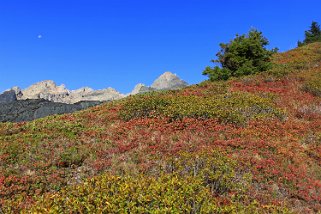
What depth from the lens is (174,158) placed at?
13.2 meters

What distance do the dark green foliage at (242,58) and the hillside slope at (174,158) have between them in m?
8.71

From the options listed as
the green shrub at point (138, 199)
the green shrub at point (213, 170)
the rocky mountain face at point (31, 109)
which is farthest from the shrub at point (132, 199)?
the rocky mountain face at point (31, 109)

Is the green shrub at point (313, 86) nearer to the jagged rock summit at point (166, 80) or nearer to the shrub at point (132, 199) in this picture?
the shrub at point (132, 199)

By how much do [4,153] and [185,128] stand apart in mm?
8719

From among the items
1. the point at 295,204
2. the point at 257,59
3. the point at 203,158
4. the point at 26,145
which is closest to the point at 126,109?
the point at 26,145

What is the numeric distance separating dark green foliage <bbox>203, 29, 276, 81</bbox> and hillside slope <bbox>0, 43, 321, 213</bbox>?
871cm

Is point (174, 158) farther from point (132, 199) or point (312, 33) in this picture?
point (312, 33)

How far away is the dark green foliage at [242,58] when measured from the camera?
115 ft

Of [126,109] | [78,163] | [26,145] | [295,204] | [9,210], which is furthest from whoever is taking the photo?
[126,109]

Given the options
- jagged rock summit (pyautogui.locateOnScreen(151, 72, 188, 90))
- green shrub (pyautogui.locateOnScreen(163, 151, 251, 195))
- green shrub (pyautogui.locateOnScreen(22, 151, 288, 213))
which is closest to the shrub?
green shrub (pyautogui.locateOnScreen(22, 151, 288, 213))

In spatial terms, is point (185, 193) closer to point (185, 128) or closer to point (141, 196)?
point (141, 196)

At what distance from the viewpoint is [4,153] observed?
15.4 metres

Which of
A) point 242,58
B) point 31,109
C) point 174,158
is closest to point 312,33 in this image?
point 242,58

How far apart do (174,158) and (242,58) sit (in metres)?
25.0
